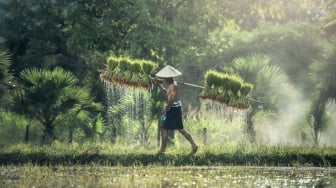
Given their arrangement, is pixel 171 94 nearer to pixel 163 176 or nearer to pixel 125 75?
pixel 125 75

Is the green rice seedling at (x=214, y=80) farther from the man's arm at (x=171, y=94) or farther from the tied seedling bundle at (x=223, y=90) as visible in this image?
the man's arm at (x=171, y=94)

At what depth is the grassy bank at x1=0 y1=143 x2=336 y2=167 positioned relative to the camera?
1791cm

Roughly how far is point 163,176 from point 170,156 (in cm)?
279

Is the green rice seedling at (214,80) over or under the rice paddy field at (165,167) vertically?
over

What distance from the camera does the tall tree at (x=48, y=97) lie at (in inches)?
846

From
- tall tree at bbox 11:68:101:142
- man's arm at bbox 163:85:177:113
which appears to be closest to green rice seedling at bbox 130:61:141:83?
man's arm at bbox 163:85:177:113

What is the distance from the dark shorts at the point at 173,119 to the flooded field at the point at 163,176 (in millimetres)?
2012

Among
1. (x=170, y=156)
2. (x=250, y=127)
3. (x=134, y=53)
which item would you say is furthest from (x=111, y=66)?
(x=250, y=127)

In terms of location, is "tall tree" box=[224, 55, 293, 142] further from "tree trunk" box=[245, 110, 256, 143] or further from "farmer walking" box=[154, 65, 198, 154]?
"farmer walking" box=[154, 65, 198, 154]

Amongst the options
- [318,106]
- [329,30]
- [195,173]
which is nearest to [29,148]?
[195,173]

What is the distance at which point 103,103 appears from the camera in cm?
2745

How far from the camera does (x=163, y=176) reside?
15203 millimetres

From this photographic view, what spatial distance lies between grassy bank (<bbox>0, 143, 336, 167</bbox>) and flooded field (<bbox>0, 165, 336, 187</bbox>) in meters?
0.87

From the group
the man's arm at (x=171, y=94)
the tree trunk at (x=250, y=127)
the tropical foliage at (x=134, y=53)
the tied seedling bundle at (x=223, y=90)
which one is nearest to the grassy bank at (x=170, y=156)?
the man's arm at (x=171, y=94)
